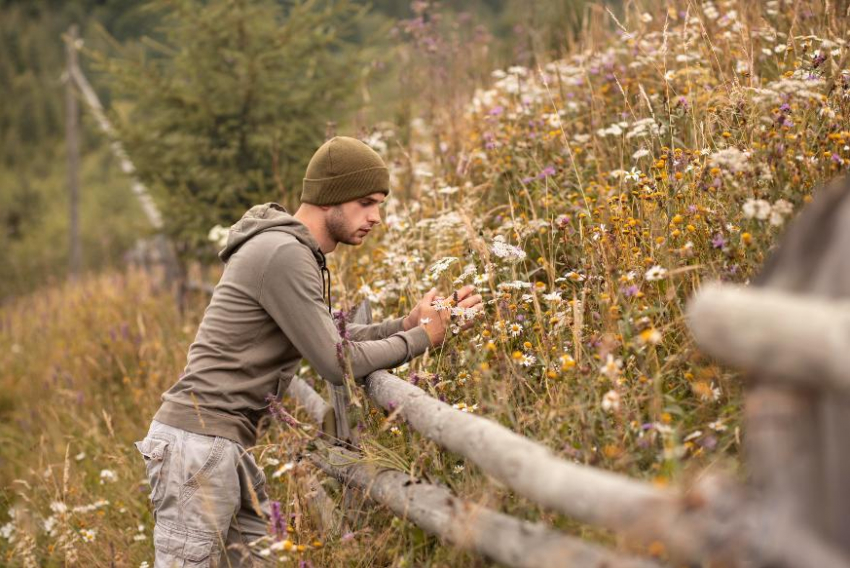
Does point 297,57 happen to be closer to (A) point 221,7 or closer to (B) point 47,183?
(A) point 221,7

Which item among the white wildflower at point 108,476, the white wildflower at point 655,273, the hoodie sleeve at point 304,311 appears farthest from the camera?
the white wildflower at point 108,476

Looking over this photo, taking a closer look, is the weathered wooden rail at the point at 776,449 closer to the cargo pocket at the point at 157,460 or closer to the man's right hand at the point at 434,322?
the man's right hand at the point at 434,322

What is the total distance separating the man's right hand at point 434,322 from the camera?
145 inches

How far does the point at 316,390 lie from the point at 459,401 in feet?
6.19

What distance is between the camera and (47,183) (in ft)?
113

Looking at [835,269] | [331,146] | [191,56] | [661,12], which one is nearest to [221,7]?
[191,56]

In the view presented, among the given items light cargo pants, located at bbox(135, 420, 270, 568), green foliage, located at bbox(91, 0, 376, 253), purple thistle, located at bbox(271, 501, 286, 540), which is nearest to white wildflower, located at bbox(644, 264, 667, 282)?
purple thistle, located at bbox(271, 501, 286, 540)

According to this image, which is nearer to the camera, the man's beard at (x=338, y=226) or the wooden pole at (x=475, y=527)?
the wooden pole at (x=475, y=527)

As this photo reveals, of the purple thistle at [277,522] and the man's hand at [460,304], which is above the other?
the man's hand at [460,304]

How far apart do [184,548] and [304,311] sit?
3.52ft

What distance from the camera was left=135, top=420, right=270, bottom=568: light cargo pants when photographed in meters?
3.53

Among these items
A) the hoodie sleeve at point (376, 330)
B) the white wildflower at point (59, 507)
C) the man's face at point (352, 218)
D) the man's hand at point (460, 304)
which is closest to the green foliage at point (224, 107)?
the white wildflower at point (59, 507)

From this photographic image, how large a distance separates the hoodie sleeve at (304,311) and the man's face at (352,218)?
1.04 feet

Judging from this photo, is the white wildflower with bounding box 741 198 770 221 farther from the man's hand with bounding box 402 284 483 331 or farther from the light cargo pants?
the light cargo pants
